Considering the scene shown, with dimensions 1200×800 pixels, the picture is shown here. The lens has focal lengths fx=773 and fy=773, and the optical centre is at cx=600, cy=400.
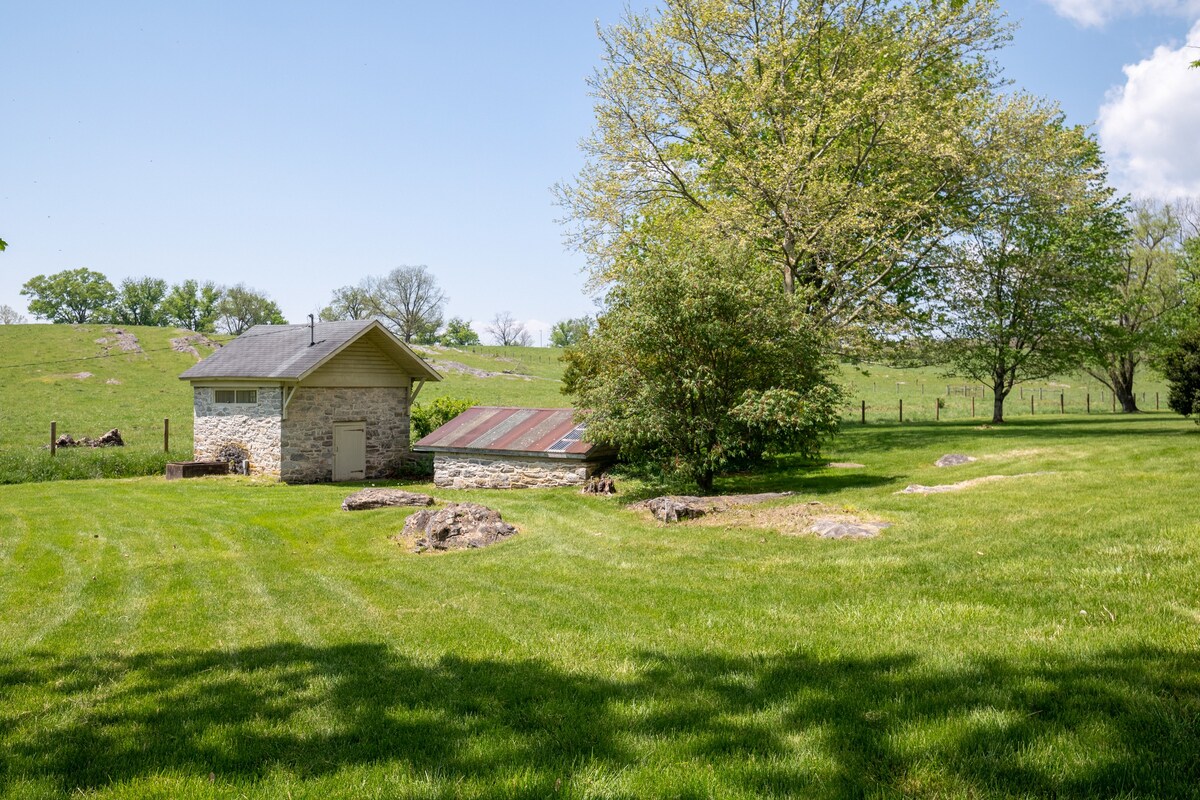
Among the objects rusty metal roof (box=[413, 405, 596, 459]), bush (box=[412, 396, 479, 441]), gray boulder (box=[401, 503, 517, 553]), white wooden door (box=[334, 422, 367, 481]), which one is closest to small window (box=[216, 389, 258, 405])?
white wooden door (box=[334, 422, 367, 481])

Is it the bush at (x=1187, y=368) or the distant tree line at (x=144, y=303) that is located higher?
the distant tree line at (x=144, y=303)

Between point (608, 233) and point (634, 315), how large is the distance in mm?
11306

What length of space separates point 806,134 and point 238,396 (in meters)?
18.7

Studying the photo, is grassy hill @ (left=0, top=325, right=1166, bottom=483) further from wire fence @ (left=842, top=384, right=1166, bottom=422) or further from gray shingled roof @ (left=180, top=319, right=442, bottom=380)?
gray shingled roof @ (left=180, top=319, right=442, bottom=380)

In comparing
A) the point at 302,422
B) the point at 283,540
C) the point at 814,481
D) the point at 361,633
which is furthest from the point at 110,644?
the point at 302,422

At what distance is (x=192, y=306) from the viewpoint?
9775cm

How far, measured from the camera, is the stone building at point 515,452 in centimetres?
1873

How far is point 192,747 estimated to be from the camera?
4.38 meters

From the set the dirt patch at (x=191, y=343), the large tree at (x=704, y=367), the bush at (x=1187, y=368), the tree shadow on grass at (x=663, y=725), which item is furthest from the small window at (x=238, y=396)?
the dirt patch at (x=191, y=343)

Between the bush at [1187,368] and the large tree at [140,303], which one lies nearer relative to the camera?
the bush at [1187,368]

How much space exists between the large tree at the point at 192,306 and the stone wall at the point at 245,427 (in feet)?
264

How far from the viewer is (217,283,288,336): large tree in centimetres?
9862

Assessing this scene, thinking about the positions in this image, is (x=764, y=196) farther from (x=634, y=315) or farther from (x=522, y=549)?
(x=522, y=549)

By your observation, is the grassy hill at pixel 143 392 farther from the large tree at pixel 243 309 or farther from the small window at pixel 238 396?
the large tree at pixel 243 309
